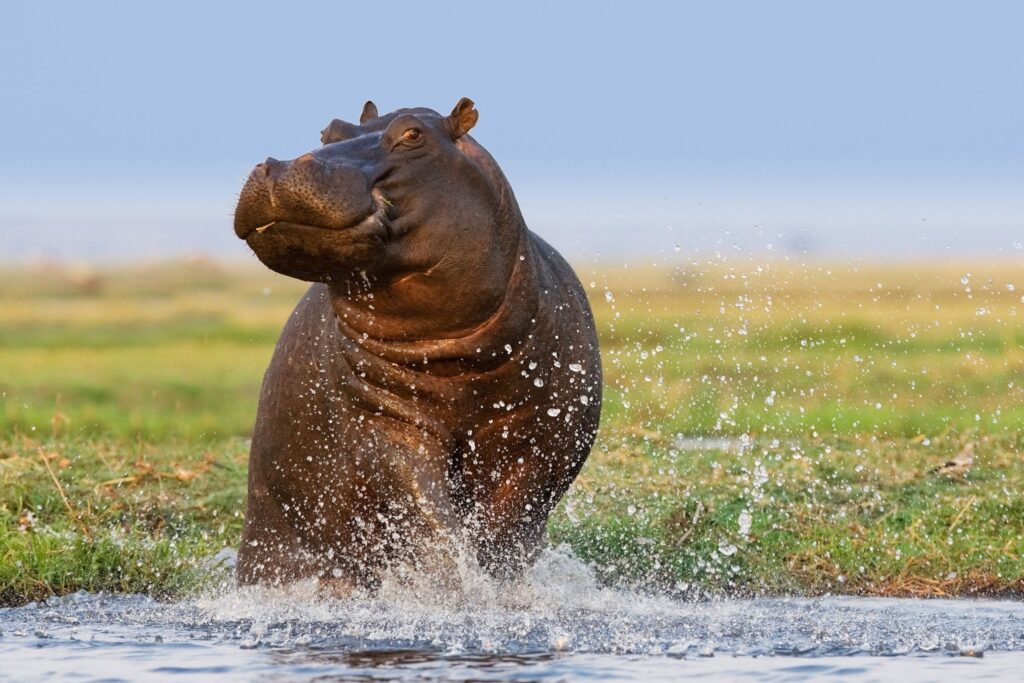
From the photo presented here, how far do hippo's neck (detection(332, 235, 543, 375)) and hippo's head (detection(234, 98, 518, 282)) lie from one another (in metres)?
0.16

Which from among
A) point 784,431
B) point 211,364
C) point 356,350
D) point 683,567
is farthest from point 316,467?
point 211,364

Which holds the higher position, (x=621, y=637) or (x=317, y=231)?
(x=317, y=231)

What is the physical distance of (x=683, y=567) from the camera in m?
8.17

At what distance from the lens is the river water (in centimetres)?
595

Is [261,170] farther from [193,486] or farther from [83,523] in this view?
[193,486]

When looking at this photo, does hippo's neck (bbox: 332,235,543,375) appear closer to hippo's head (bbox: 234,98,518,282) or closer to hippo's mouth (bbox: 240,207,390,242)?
hippo's head (bbox: 234,98,518,282)

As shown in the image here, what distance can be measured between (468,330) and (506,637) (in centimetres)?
110

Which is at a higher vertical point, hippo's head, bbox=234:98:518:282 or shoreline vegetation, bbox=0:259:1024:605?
hippo's head, bbox=234:98:518:282

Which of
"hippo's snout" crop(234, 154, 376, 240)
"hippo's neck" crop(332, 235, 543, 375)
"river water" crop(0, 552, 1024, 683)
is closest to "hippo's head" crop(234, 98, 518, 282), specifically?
"hippo's snout" crop(234, 154, 376, 240)

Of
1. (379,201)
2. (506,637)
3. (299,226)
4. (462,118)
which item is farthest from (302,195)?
(506,637)

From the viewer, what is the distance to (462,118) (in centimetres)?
658

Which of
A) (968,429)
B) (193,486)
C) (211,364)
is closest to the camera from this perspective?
(193,486)

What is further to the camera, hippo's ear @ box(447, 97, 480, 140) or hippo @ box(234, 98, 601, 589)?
hippo's ear @ box(447, 97, 480, 140)

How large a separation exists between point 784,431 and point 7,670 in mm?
6577
